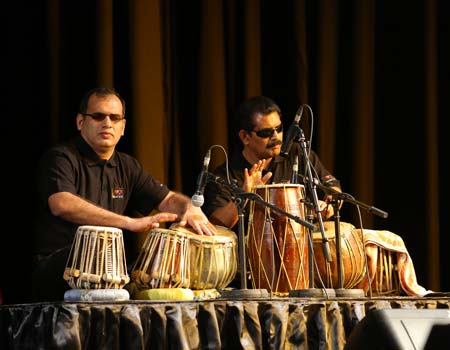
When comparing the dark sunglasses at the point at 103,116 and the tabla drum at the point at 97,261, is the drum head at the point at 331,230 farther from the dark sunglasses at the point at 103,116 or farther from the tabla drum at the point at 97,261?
the dark sunglasses at the point at 103,116

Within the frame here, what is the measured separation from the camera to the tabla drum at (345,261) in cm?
461

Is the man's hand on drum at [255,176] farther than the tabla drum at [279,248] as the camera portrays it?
Yes

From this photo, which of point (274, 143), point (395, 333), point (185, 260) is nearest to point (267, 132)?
point (274, 143)

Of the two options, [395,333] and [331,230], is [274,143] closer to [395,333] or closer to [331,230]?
[331,230]

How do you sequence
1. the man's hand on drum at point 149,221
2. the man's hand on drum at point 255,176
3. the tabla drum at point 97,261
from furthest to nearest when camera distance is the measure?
1. the man's hand on drum at point 255,176
2. the man's hand on drum at point 149,221
3. the tabla drum at point 97,261

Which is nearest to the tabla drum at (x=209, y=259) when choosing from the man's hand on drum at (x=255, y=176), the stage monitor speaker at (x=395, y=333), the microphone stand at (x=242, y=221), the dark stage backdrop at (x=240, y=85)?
the man's hand on drum at (x=255, y=176)

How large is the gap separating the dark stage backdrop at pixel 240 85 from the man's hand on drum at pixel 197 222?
76 centimetres

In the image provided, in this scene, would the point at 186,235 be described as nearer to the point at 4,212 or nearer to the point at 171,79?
the point at 4,212

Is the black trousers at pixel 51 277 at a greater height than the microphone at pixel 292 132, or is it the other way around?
the microphone at pixel 292 132

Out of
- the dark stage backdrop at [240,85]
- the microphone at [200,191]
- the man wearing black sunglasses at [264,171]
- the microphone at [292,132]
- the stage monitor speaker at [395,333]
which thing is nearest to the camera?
the stage monitor speaker at [395,333]

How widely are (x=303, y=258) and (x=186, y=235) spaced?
0.54 m

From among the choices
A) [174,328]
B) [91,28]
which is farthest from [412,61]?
[174,328]

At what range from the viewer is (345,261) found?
183 inches

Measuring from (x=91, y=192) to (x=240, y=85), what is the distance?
146 cm
